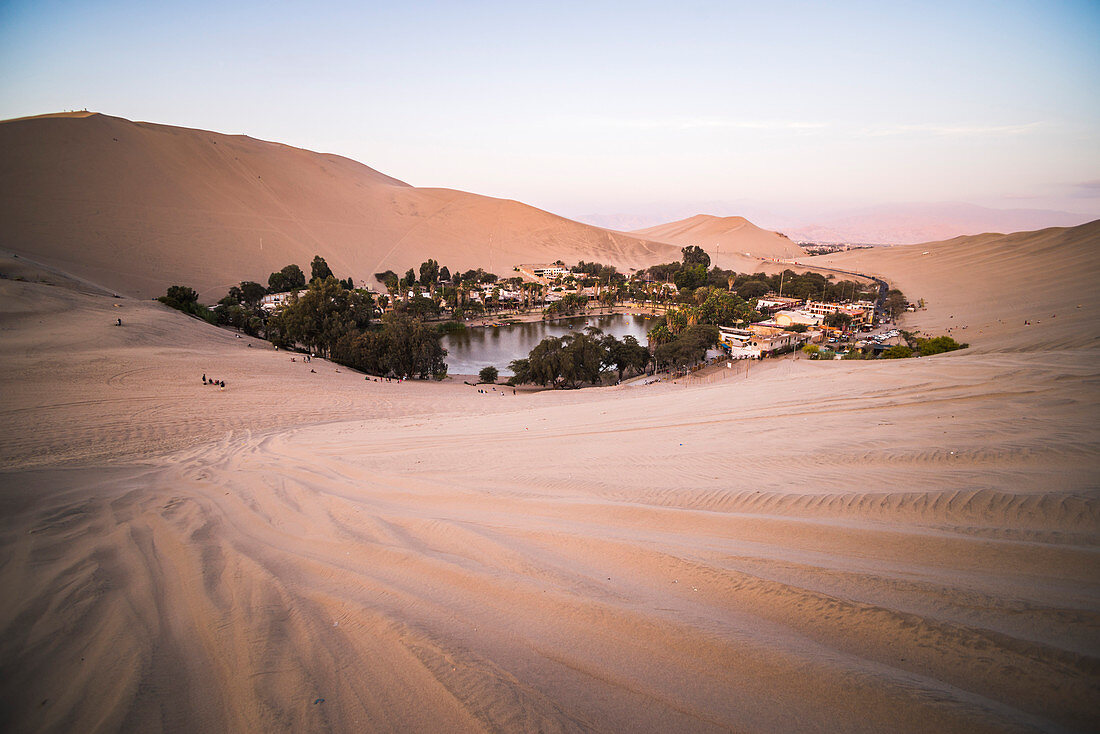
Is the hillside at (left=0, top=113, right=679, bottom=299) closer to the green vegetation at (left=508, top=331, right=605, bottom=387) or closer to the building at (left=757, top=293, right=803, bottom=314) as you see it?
the green vegetation at (left=508, top=331, right=605, bottom=387)

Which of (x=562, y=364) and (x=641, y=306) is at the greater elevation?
(x=641, y=306)

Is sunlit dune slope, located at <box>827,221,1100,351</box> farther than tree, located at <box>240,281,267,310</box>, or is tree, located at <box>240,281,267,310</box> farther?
tree, located at <box>240,281,267,310</box>

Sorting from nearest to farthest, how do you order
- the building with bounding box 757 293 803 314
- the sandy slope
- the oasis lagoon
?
the oasis lagoon, the building with bounding box 757 293 803 314, the sandy slope

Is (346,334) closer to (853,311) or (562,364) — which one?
(562,364)

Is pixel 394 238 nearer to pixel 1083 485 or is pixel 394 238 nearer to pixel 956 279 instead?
pixel 956 279

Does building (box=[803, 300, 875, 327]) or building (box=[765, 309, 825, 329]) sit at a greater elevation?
building (box=[803, 300, 875, 327])

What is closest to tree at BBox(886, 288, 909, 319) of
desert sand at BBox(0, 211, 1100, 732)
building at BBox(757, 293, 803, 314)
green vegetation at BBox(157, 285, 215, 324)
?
building at BBox(757, 293, 803, 314)

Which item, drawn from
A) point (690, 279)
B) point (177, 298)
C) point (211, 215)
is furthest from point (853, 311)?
point (211, 215)
